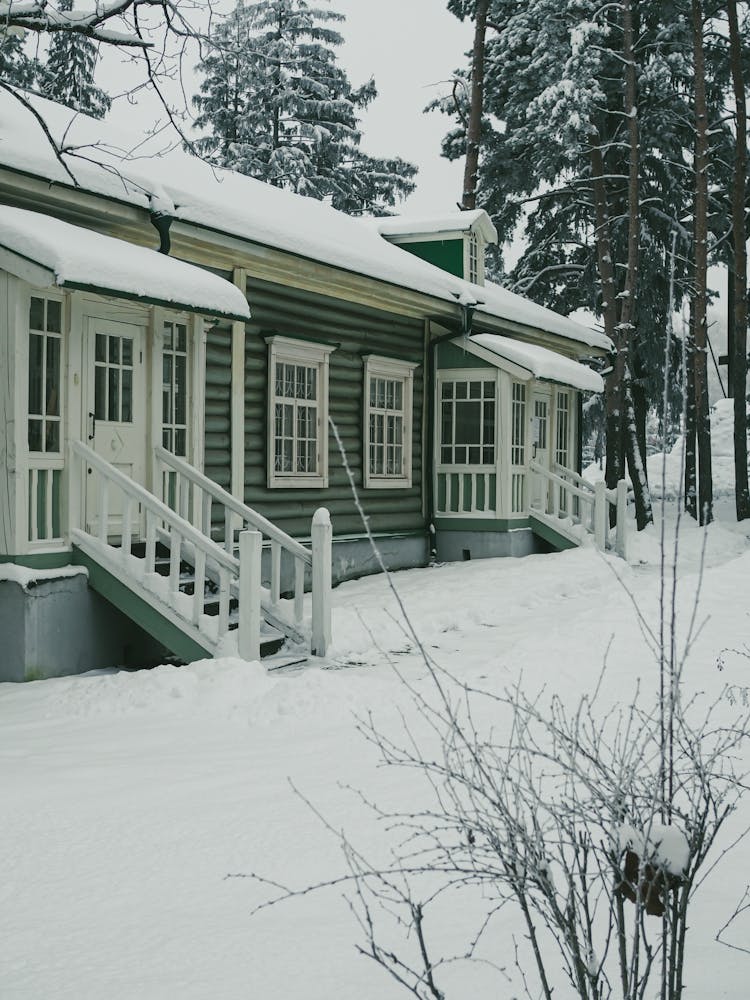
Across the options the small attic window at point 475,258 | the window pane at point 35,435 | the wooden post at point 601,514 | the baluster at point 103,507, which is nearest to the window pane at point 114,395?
the window pane at point 35,435

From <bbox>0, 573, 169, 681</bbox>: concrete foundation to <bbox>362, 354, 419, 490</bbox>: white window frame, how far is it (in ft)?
18.5

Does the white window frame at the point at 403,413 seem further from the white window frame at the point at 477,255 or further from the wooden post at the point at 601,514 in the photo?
the wooden post at the point at 601,514

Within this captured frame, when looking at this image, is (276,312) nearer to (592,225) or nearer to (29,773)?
(29,773)

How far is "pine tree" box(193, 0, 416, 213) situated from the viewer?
86.6ft

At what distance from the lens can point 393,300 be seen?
13.8 m

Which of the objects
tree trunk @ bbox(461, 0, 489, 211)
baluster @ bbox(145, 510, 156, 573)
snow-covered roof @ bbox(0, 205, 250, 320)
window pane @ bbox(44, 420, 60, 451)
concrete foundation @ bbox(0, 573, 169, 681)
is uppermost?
tree trunk @ bbox(461, 0, 489, 211)

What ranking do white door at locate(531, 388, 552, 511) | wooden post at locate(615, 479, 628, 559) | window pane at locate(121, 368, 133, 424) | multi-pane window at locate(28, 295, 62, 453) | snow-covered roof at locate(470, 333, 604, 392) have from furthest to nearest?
white door at locate(531, 388, 552, 511) → wooden post at locate(615, 479, 628, 559) → snow-covered roof at locate(470, 333, 604, 392) → window pane at locate(121, 368, 133, 424) → multi-pane window at locate(28, 295, 62, 453)

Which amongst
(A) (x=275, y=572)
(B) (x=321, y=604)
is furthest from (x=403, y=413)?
(B) (x=321, y=604)

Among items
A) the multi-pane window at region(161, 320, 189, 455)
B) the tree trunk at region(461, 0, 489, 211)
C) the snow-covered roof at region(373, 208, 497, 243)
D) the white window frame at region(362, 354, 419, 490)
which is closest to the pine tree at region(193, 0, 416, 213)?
the tree trunk at region(461, 0, 489, 211)

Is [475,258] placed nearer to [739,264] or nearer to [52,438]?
[739,264]

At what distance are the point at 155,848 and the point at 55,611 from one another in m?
3.89

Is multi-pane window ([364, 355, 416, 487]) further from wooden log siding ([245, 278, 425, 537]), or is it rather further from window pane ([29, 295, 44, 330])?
window pane ([29, 295, 44, 330])

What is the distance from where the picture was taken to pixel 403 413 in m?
14.7

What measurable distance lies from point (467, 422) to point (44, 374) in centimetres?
818
